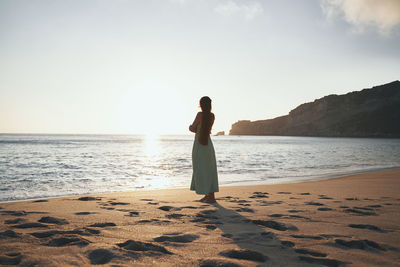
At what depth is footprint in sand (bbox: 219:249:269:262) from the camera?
2.59 m

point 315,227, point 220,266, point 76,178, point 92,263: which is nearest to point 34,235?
point 92,263

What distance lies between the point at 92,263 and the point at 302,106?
556 ft

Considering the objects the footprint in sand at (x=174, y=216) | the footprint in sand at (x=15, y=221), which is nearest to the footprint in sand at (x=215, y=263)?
the footprint in sand at (x=174, y=216)

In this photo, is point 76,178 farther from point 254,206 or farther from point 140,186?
point 254,206

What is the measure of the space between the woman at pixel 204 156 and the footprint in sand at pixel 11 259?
393 centimetres

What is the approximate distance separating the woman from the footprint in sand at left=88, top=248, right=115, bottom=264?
3.53 meters

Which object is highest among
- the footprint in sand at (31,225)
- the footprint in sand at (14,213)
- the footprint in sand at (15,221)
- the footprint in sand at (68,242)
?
the footprint in sand at (68,242)

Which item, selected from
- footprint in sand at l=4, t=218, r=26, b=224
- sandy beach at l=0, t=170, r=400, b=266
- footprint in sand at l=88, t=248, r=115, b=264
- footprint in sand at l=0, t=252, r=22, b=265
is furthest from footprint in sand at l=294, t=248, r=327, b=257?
footprint in sand at l=4, t=218, r=26, b=224

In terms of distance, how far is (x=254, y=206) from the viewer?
5402 mm

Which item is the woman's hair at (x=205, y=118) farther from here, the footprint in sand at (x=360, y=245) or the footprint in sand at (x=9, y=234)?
the footprint in sand at (x=9, y=234)

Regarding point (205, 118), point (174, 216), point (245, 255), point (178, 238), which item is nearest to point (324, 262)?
point (245, 255)

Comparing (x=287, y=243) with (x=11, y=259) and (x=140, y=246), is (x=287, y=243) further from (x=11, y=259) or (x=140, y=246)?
(x=11, y=259)

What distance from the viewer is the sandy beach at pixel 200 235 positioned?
253 cm

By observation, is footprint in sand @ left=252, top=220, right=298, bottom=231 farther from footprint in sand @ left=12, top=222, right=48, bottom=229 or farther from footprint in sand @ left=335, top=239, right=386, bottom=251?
footprint in sand @ left=12, top=222, right=48, bottom=229
